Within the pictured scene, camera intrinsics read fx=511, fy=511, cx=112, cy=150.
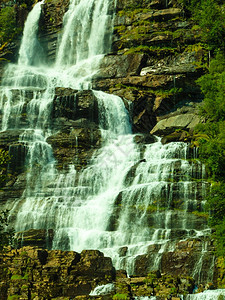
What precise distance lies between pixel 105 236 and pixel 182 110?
21.8 m

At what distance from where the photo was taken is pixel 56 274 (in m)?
27.8

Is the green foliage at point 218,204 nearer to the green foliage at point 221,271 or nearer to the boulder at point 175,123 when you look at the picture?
the green foliage at point 221,271

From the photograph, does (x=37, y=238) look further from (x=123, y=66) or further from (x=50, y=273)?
(x=123, y=66)

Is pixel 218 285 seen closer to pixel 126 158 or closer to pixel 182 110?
pixel 126 158

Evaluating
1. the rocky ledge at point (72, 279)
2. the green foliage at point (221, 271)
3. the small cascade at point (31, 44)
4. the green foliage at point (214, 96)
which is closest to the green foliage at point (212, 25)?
the green foliage at point (214, 96)

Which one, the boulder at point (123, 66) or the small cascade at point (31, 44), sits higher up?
the small cascade at point (31, 44)

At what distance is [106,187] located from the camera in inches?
1571

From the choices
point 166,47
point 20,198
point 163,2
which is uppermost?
point 163,2

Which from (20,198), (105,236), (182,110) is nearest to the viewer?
(105,236)

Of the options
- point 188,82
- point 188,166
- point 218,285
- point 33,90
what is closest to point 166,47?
point 188,82

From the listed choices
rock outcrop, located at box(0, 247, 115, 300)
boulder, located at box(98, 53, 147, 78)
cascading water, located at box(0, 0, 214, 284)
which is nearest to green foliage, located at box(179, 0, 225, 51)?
boulder, located at box(98, 53, 147, 78)

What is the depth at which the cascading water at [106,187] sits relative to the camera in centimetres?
3356

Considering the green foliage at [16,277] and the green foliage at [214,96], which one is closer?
the green foliage at [16,277]

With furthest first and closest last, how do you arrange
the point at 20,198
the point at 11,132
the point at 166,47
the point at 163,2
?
the point at 163,2 → the point at 166,47 → the point at 11,132 → the point at 20,198
